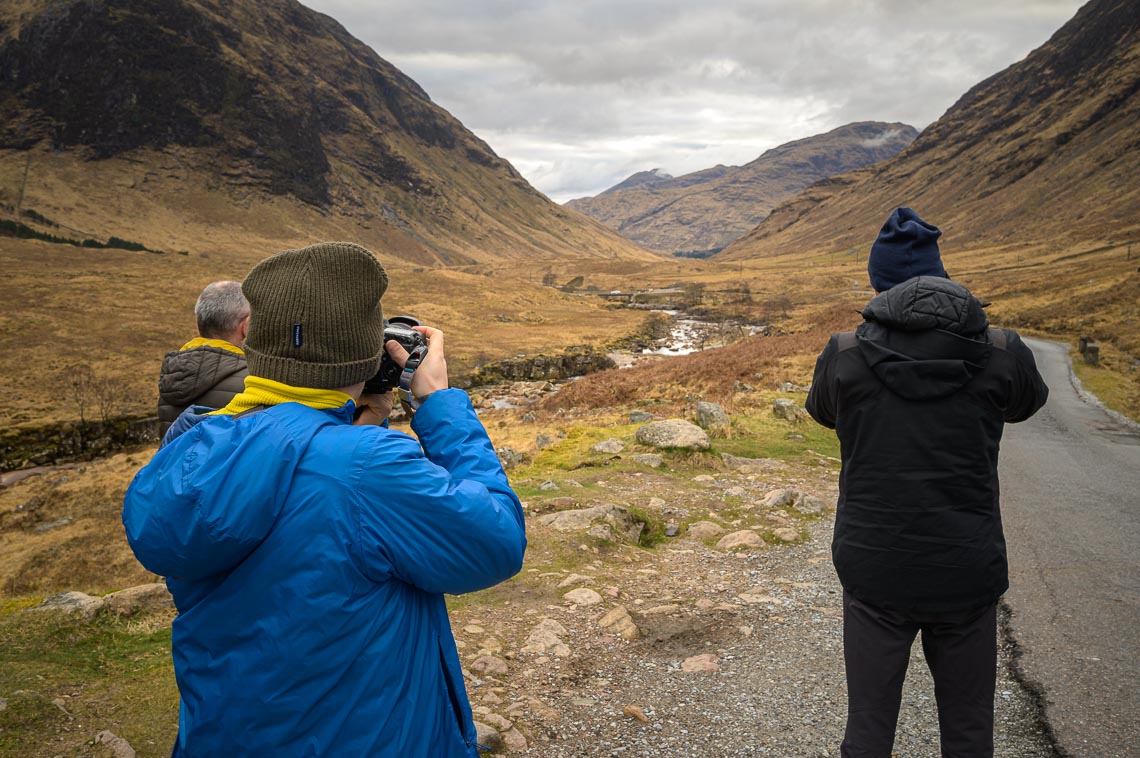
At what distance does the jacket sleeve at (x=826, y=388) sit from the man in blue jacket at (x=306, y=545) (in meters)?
1.79

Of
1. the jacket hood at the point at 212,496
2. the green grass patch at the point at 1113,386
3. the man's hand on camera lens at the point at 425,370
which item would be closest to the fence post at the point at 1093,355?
the green grass patch at the point at 1113,386

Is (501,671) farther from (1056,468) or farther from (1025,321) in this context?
(1025,321)

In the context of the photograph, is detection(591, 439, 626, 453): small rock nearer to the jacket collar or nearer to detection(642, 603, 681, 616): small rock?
detection(642, 603, 681, 616): small rock

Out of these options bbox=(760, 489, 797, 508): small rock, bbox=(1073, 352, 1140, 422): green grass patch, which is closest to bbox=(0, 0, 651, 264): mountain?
bbox=(760, 489, 797, 508): small rock

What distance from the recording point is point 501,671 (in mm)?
4938

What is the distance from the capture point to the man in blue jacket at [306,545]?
1680 millimetres

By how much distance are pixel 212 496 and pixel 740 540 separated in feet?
23.5

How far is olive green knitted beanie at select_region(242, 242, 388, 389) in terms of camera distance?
1.86 m

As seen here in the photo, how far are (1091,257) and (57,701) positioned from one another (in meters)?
98.6

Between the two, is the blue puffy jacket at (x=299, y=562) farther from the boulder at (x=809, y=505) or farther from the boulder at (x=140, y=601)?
the boulder at (x=809, y=505)

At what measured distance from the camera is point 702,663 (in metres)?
5.10

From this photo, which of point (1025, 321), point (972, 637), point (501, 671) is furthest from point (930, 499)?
point (1025, 321)

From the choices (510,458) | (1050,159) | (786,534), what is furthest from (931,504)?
(1050,159)

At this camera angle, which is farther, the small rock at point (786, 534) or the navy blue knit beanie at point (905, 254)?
the small rock at point (786, 534)
